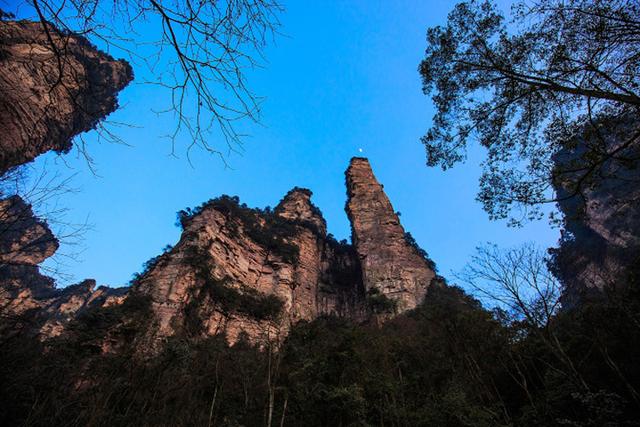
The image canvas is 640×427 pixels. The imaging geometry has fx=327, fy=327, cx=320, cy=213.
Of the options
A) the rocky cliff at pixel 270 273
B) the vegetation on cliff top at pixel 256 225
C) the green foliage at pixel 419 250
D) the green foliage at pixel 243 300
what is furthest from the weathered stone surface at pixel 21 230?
the green foliage at pixel 419 250

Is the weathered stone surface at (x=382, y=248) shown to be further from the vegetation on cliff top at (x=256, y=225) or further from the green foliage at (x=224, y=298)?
the green foliage at (x=224, y=298)

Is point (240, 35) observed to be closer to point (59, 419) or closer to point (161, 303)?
point (59, 419)

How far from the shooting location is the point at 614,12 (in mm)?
5398

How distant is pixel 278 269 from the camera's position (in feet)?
100

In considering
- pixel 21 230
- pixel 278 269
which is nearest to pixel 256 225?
pixel 278 269

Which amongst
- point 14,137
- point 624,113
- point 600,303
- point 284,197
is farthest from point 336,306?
point 624,113

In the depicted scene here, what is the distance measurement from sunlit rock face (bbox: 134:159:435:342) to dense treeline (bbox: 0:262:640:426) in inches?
218

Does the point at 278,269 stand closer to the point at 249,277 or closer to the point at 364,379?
the point at 249,277

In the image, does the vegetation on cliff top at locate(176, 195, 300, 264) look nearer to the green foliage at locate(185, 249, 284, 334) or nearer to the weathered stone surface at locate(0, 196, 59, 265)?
the green foliage at locate(185, 249, 284, 334)

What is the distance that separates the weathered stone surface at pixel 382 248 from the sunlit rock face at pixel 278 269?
0.36 feet

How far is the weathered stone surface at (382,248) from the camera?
3088 cm

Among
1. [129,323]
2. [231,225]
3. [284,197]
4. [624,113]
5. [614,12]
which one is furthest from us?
[284,197]

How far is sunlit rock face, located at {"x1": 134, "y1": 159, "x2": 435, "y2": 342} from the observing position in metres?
21.6

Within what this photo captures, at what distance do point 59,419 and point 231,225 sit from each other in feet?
80.3
